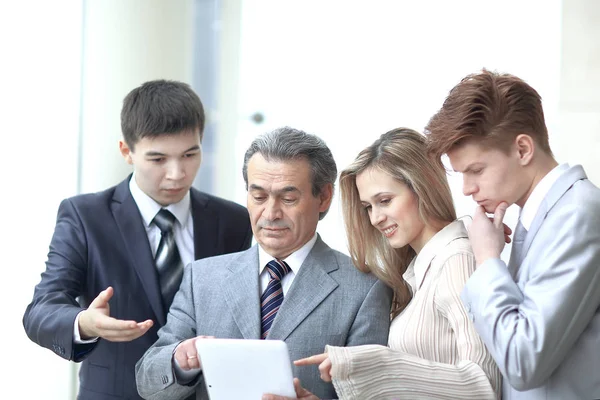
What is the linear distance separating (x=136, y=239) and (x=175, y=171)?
30cm

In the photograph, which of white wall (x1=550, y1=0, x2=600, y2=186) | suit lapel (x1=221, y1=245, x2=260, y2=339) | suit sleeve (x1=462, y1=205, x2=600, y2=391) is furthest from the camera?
white wall (x1=550, y1=0, x2=600, y2=186)

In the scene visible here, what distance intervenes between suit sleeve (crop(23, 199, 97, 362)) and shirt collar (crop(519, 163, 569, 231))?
5.14 ft

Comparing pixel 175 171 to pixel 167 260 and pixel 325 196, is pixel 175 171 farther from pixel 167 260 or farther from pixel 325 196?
pixel 325 196

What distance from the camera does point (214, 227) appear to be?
3.38m

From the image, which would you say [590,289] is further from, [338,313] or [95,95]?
[95,95]

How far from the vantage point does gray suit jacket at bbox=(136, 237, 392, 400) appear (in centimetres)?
258

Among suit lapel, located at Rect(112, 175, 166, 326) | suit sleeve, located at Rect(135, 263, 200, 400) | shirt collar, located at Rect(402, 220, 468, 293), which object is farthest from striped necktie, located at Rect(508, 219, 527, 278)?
suit lapel, located at Rect(112, 175, 166, 326)

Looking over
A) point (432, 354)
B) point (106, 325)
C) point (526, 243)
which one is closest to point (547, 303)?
point (526, 243)

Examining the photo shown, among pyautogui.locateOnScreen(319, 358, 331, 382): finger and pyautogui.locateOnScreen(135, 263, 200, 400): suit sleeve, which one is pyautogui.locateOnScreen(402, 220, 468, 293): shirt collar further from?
pyautogui.locateOnScreen(135, 263, 200, 400): suit sleeve

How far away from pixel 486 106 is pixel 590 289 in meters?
0.55

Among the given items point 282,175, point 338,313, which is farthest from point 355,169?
point 338,313

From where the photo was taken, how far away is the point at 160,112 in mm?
3266

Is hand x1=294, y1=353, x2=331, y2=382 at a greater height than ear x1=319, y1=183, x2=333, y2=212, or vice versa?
ear x1=319, y1=183, x2=333, y2=212

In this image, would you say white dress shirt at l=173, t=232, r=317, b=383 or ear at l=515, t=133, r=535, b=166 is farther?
white dress shirt at l=173, t=232, r=317, b=383
